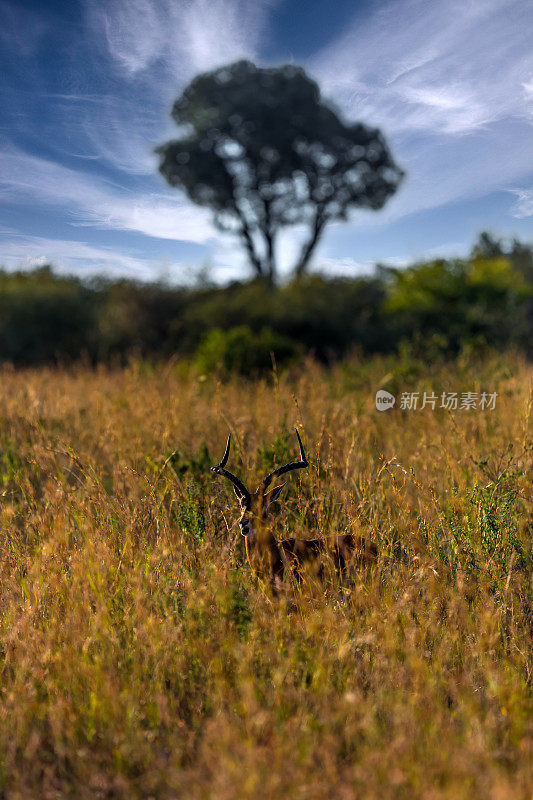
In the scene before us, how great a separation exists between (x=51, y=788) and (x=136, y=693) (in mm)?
368

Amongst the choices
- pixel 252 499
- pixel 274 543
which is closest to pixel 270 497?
pixel 252 499

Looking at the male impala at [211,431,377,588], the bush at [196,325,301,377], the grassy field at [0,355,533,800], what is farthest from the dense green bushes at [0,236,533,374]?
the male impala at [211,431,377,588]

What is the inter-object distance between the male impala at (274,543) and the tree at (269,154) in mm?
18406

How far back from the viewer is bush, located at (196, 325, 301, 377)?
965 centimetres

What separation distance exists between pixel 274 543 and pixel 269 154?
21.3 metres

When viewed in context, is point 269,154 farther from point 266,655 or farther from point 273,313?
point 266,655

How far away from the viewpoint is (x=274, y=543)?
272cm

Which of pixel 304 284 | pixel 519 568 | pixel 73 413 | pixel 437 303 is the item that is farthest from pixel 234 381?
pixel 437 303

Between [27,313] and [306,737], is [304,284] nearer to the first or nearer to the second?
[27,313]

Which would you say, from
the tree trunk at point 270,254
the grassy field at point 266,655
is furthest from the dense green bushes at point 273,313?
the grassy field at point 266,655

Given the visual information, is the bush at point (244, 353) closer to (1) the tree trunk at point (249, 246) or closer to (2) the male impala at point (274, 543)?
(2) the male impala at point (274, 543)

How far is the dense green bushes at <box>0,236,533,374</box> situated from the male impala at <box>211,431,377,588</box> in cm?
1052

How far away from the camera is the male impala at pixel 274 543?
8.56ft

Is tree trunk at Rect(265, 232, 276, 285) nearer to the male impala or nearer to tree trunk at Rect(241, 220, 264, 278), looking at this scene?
tree trunk at Rect(241, 220, 264, 278)
